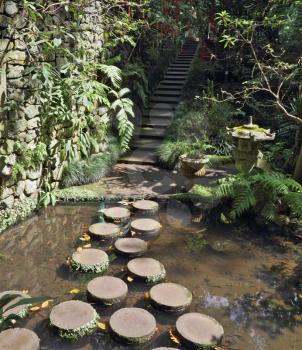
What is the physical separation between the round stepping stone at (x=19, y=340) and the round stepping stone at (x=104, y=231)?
181cm

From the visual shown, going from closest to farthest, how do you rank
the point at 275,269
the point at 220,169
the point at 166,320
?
the point at 166,320
the point at 275,269
the point at 220,169

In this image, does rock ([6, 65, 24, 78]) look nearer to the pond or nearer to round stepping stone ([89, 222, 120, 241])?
the pond

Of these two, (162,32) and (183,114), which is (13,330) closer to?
(183,114)

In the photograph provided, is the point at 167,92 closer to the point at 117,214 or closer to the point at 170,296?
the point at 117,214

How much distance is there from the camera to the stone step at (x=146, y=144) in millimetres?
8180

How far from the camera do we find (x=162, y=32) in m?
9.90

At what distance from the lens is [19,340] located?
2.78 m

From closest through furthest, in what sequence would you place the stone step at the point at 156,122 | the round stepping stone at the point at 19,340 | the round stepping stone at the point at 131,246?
the round stepping stone at the point at 19,340 → the round stepping stone at the point at 131,246 → the stone step at the point at 156,122

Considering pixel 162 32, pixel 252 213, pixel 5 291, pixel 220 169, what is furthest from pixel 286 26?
pixel 5 291

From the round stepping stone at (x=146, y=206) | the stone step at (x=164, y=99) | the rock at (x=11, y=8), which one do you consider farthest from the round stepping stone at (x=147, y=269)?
the stone step at (x=164, y=99)

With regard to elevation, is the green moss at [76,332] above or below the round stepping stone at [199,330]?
below

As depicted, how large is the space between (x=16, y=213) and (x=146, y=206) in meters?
1.89

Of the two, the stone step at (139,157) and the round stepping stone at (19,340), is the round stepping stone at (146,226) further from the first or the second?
the stone step at (139,157)

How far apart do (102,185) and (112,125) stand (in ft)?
6.85
